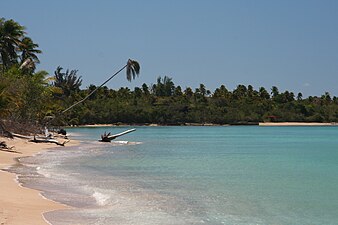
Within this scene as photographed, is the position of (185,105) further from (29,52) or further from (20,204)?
(20,204)

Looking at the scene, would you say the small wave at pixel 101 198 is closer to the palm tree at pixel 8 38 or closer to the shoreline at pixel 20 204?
the shoreline at pixel 20 204

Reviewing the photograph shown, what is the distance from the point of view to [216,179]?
20094 millimetres

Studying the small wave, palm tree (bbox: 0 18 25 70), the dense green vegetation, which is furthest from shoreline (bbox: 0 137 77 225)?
the dense green vegetation

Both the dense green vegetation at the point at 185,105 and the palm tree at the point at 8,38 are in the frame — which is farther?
the dense green vegetation at the point at 185,105

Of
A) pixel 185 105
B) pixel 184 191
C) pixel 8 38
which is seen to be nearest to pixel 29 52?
pixel 8 38

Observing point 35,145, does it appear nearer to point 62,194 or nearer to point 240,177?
point 240,177

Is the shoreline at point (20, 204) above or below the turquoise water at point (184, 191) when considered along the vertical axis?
above

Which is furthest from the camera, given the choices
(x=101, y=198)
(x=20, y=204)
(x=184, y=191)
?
(x=184, y=191)

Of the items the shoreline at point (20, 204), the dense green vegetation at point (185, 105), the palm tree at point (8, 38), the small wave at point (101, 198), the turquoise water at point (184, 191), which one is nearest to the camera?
→ the shoreline at point (20, 204)

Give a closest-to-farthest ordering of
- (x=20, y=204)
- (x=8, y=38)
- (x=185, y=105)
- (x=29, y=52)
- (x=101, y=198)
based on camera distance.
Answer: (x=20, y=204) < (x=101, y=198) < (x=8, y=38) < (x=29, y=52) < (x=185, y=105)

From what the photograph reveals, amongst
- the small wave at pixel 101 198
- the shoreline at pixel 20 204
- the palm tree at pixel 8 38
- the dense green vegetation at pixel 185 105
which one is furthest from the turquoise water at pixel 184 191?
the dense green vegetation at pixel 185 105

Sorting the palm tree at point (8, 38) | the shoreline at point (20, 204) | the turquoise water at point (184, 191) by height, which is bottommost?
the turquoise water at point (184, 191)

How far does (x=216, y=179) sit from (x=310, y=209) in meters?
6.75

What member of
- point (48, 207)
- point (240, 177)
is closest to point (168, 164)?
point (240, 177)
